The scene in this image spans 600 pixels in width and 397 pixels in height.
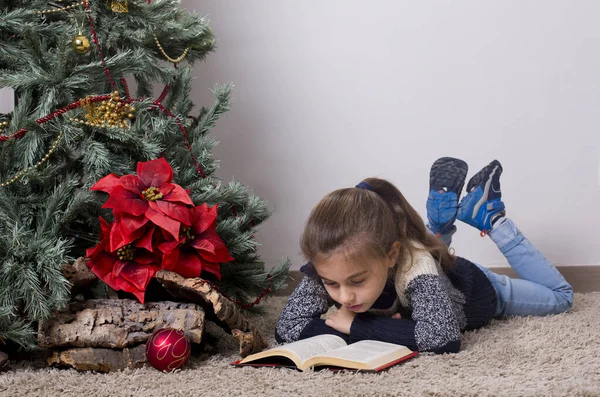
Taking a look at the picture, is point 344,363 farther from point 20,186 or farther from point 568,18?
point 568,18

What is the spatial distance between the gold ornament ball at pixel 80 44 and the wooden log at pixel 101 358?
1.89 feet

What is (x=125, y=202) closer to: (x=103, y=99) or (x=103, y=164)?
(x=103, y=164)

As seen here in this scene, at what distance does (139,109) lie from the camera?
1372 mm

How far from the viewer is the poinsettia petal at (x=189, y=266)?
1.26 metres

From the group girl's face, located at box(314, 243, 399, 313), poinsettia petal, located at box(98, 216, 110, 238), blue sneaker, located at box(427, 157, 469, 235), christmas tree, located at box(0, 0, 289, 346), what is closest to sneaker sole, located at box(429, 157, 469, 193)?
blue sneaker, located at box(427, 157, 469, 235)

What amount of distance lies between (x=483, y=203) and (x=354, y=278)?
505 millimetres

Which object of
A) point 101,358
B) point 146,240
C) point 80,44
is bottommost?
point 101,358

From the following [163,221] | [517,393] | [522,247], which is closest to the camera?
[517,393]

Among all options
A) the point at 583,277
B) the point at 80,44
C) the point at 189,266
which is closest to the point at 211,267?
the point at 189,266

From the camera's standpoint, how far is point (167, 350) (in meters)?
1.12

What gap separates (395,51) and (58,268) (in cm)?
124

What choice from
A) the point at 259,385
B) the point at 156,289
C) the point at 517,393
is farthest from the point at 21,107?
the point at 517,393

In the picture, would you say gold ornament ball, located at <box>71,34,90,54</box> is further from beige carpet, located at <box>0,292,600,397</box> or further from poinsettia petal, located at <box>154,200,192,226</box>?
beige carpet, located at <box>0,292,600,397</box>

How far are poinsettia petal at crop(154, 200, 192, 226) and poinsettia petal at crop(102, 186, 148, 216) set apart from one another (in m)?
0.02
